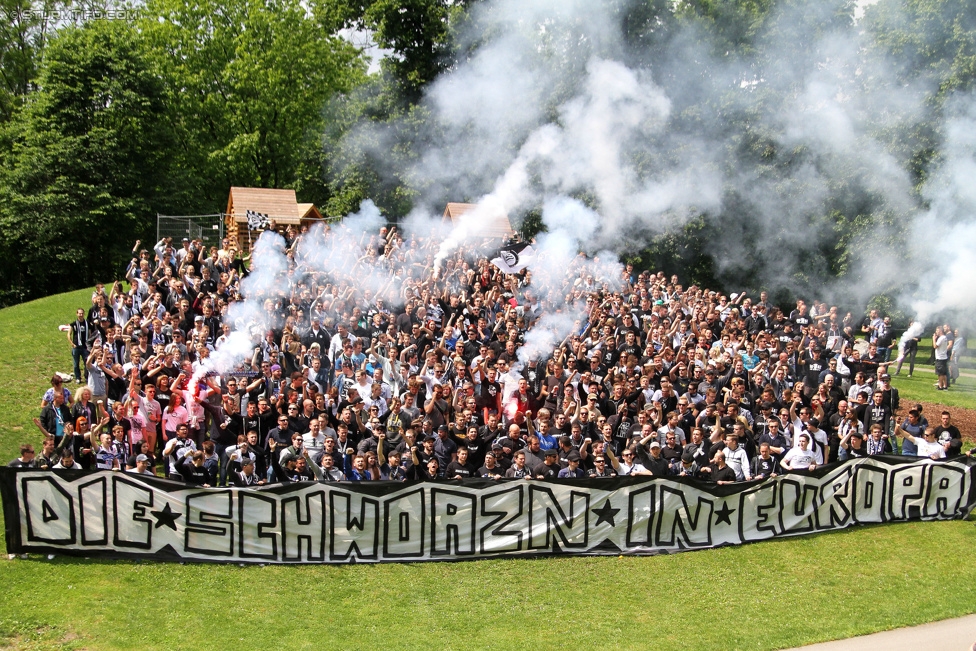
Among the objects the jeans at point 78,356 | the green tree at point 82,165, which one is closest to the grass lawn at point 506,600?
the jeans at point 78,356

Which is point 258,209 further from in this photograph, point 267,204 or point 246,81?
point 246,81

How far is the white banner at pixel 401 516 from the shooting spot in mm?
10211

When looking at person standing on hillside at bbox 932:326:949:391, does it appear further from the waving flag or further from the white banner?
the waving flag

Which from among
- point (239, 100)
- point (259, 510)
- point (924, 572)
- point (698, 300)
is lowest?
point (924, 572)

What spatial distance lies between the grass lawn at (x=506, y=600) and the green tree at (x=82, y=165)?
89.1 ft

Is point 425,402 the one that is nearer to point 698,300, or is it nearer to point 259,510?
point 259,510

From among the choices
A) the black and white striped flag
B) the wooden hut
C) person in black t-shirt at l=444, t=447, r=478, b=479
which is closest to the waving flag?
the black and white striped flag

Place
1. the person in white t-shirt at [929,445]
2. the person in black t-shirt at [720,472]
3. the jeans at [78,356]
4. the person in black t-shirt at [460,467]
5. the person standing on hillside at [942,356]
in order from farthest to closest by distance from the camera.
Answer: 1. the person standing on hillside at [942,356]
2. the jeans at [78,356]
3. the person in white t-shirt at [929,445]
4. the person in black t-shirt at [720,472]
5. the person in black t-shirt at [460,467]

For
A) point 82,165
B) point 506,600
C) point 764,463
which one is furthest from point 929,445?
point 82,165

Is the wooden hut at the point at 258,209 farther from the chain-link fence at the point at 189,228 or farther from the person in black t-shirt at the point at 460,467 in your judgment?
the person in black t-shirt at the point at 460,467

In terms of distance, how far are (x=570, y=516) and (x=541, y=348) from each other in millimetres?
4693

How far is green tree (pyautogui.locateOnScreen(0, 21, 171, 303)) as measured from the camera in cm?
3422

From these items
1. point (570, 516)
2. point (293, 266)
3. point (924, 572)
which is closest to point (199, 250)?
point (293, 266)

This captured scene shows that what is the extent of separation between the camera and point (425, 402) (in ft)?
43.5
